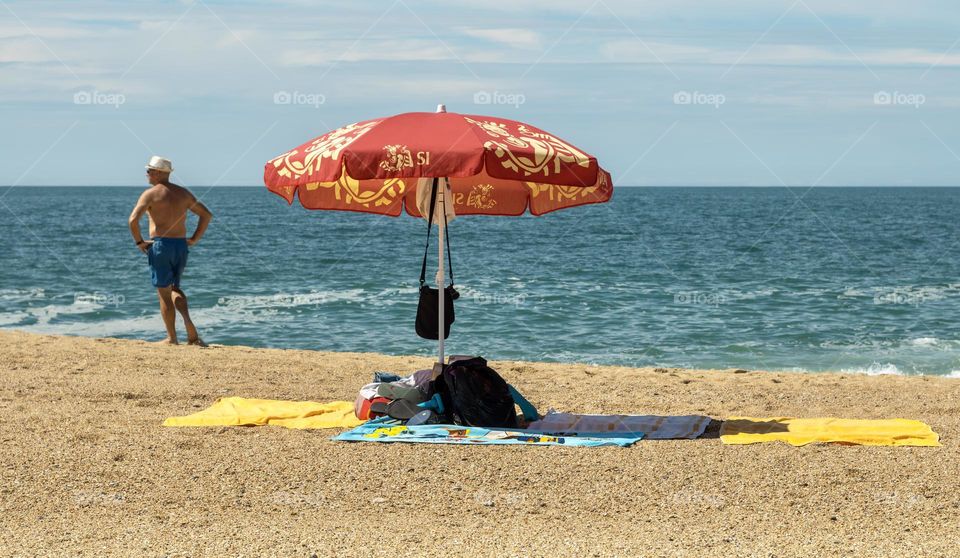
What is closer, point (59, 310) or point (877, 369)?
point (877, 369)

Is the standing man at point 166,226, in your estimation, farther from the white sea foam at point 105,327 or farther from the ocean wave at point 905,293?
the ocean wave at point 905,293

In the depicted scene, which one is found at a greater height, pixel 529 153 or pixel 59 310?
pixel 529 153

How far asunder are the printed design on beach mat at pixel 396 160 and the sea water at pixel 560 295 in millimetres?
7637

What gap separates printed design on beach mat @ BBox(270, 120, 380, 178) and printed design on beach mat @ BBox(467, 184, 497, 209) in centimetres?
146

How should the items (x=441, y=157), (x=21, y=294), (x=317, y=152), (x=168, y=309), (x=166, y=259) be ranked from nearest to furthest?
(x=441, y=157)
(x=317, y=152)
(x=166, y=259)
(x=168, y=309)
(x=21, y=294)

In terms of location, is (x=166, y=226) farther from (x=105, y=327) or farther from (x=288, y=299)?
(x=288, y=299)

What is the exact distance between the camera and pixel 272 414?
754cm

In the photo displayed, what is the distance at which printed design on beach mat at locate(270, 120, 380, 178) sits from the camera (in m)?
6.41

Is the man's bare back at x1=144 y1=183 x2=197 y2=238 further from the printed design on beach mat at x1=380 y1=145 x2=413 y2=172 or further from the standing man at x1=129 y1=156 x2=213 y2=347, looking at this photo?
the printed design on beach mat at x1=380 y1=145 x2=413 y2=172

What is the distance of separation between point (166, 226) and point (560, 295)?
1078 cm

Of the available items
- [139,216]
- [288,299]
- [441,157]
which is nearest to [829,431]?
[441,157]

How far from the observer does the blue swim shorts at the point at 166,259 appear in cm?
1087

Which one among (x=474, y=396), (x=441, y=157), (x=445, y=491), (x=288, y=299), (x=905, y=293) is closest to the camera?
(x=445, y=491)

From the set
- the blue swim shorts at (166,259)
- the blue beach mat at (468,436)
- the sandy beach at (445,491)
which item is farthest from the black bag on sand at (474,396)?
the blue swim shorts at (166,259)
